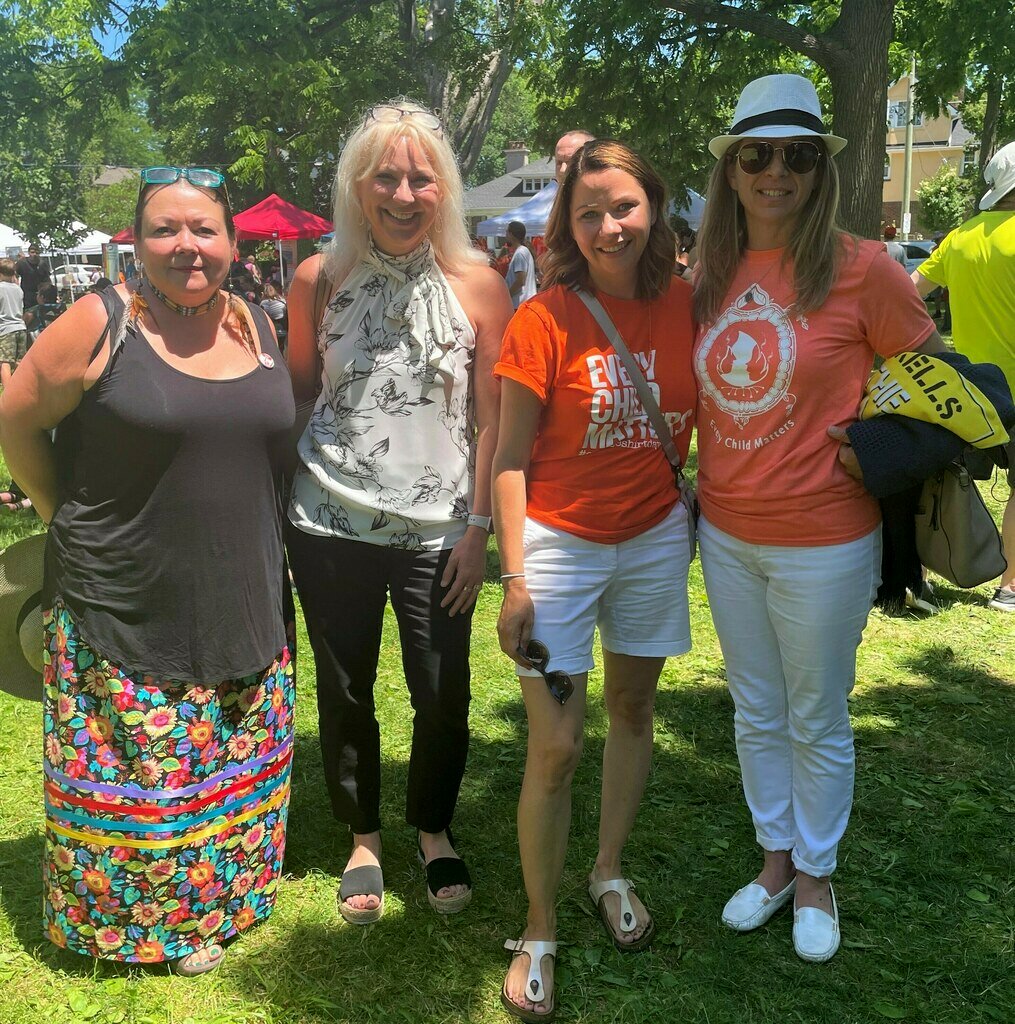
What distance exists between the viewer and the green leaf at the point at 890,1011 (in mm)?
2486

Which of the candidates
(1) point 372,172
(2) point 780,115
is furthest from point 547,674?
(2) point 780,115

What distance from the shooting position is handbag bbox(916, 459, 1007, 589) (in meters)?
2.49

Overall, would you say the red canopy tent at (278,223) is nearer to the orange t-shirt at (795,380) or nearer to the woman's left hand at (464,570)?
the woman's left hand at (464,570)

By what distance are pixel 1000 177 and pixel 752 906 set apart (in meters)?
3.62

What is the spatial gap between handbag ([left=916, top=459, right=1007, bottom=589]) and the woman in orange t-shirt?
593mm

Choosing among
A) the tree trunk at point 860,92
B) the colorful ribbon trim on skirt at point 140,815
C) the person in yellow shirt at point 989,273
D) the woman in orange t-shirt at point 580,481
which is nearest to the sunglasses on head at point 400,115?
the woman in orange t-shirt at point 580,481

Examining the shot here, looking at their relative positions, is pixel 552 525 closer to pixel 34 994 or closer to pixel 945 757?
pixel 34 994

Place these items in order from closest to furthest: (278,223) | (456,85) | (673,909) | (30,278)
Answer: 1. (673,909)
2. (278,223)
3. (30,278)
4. (456,85)

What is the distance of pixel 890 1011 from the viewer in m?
2.50

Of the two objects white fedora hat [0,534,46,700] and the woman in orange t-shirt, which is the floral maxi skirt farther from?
the woman in orange t-shirt

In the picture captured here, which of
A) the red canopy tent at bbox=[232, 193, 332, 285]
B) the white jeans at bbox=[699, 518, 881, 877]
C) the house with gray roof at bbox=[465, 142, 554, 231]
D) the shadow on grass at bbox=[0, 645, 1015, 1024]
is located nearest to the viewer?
the white jeans at bbox=[699, 518, 881, 877]

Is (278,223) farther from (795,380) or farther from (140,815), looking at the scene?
(795,380)

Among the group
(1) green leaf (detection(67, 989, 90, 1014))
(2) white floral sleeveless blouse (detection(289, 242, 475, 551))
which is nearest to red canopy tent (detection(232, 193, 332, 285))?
(2) white floral sleeveless blouse (detection(289, 242, 475, 551))

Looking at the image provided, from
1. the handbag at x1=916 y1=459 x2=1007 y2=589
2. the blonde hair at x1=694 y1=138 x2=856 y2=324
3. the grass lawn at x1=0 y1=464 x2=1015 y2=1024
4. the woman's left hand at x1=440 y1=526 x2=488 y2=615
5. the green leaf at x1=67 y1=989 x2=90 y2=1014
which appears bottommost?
the grass lawn at x1=0 y1=464 x2=1015 y2=1024
